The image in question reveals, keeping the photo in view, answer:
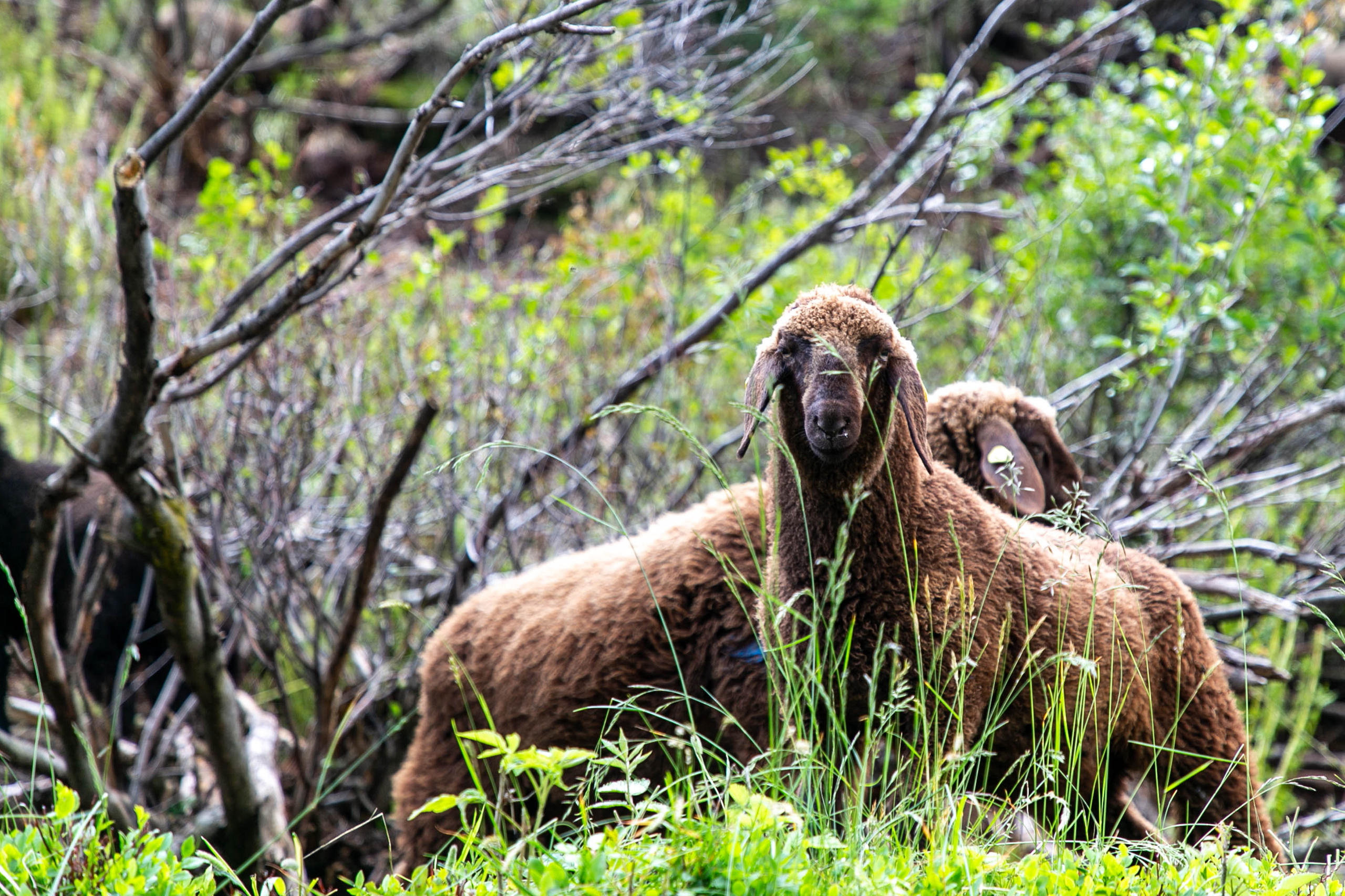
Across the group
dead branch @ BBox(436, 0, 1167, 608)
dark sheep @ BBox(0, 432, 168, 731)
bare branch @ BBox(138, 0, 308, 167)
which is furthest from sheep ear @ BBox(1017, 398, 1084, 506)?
dark sheep @ BBox(0, 432, 168, 731)

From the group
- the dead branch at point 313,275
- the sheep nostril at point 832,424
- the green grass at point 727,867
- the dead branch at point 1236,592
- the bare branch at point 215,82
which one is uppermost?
the bare branch at point 215,82

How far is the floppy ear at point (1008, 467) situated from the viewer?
335 centimetres

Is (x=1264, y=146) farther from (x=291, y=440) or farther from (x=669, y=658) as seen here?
(x=291, y=440)

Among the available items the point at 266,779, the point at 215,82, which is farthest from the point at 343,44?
the point at 266,779

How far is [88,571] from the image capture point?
4961 mm

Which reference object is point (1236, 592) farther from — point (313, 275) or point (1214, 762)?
point (313, 275)

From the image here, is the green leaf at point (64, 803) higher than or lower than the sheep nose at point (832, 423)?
lower

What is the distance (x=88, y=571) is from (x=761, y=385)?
12.4ft

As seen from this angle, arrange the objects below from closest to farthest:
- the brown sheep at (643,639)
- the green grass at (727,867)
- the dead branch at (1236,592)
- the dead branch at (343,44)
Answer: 1. the green grass at (727,867)
2. the brown sheep at (643,639)
3. the dead branch at (1236,592)
4. the dead branch at (343,44)

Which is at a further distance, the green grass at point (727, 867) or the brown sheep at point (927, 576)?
the brown sheep at point (927, 576)

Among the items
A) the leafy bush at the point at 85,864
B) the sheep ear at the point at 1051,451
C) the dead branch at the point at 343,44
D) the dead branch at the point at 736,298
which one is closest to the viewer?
the leafy bush at the point at 85,864

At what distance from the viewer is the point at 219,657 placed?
12.3 feet

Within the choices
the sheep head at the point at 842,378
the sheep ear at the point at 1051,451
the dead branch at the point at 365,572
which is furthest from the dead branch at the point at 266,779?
the sheep ear at the point at 1051,451

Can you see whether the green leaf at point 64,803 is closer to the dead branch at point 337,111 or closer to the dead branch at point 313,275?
the dead branch at point 313,275
